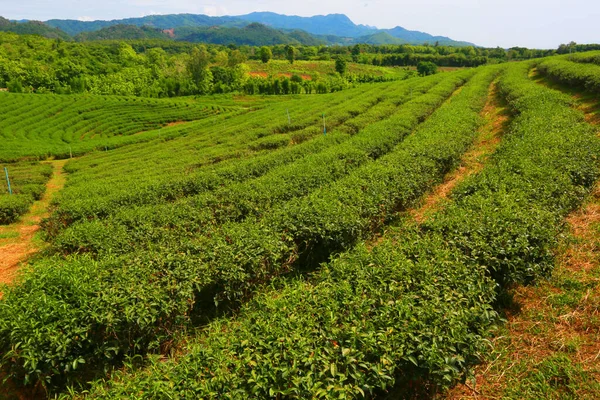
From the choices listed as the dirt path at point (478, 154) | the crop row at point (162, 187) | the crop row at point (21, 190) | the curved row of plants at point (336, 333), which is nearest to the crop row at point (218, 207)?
the crop row at point (162, 187)

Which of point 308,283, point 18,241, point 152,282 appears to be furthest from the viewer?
point 18,241

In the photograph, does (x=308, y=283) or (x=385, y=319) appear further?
(x=308, y=283)

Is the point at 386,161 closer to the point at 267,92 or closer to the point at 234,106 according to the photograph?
the point at 234,106

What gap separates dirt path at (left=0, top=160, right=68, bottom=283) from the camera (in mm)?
11156

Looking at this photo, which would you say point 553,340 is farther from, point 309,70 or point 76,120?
point 309,70

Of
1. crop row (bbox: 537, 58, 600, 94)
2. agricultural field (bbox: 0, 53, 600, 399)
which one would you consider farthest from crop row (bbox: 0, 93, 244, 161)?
crop row (bbox: 537, 58, 600, 94)

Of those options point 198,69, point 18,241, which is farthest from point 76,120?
point 198,69

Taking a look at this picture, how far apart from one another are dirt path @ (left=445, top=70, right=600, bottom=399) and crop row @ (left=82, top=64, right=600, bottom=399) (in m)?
0.53

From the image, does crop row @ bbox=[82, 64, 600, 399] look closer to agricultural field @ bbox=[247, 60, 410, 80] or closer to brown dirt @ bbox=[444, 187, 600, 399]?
brown dirt @ bbox=[444, 187, 600, 399]

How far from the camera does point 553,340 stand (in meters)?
5.50

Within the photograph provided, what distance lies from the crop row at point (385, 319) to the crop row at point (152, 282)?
677 mm

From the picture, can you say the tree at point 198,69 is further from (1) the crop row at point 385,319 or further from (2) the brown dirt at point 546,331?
(2) the brown dirt at point 546,331

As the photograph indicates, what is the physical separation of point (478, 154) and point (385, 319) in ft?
50.4

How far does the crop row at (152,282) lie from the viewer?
5004 mm
